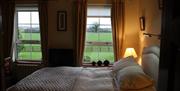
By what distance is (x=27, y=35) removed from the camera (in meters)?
5.17

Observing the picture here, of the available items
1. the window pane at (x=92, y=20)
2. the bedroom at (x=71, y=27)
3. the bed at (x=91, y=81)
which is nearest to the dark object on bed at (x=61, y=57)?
the bedroom at (x=71, y=27)

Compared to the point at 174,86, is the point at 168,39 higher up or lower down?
higher up

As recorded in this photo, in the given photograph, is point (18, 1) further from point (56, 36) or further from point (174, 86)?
point (174, 86)

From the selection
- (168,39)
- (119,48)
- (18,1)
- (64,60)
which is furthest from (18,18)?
(168,39)

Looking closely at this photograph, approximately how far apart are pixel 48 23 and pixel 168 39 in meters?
4.23

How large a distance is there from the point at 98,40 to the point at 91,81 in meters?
2.08

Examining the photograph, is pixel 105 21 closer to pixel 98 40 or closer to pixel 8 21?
pixel 98 40

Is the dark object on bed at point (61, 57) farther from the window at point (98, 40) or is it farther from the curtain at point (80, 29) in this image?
the window at point (98, 40)

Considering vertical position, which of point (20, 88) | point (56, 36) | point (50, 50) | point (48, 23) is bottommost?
point (20, 88)

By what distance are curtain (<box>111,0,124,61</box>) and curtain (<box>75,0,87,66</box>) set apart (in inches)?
26.2

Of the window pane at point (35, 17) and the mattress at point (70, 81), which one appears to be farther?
the window pane at point (35, 17)

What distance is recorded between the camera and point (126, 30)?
475cm

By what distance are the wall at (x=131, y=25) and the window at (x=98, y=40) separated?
1.38ft

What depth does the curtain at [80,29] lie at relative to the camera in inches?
184
